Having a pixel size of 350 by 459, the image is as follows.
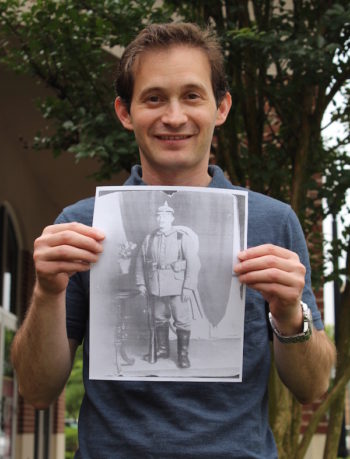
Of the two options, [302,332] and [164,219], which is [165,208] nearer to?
[164,219]

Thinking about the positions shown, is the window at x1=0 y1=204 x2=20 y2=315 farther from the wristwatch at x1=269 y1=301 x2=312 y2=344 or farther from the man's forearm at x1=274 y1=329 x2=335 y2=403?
the wristwatch at x1=269 y1=301 x2=312 y2=344

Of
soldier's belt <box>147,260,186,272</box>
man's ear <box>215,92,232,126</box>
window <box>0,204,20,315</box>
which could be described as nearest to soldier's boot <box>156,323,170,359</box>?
soldier's belt <box>147,260,186,272</box>

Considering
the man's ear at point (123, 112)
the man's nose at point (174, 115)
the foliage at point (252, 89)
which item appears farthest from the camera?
the foliage at point (252, 89)

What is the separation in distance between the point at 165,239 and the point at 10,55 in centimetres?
400

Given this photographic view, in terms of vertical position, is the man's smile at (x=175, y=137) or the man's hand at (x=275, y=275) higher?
the man's smile at (x=175, y=137)

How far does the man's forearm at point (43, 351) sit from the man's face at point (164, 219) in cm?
26

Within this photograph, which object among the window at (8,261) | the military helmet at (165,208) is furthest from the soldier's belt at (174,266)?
the window at (8,261)

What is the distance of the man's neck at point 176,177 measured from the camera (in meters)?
2.06

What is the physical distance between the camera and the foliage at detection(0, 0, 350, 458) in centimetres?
458

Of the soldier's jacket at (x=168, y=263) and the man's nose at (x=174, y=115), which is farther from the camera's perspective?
the man's nose at (x=174, y=115)

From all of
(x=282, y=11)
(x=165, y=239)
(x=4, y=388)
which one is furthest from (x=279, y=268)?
(x=4, y=388)

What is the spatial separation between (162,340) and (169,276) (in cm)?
14

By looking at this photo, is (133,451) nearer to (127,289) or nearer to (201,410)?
(201,410)

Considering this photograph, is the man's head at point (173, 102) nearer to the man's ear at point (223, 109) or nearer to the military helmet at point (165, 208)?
the man's ear at point (223, 109)
